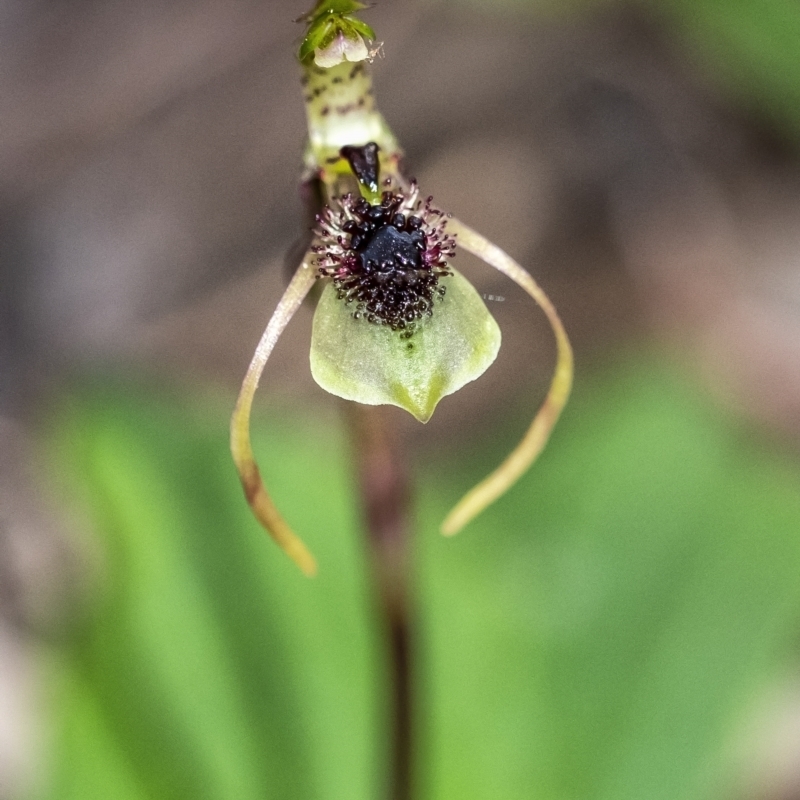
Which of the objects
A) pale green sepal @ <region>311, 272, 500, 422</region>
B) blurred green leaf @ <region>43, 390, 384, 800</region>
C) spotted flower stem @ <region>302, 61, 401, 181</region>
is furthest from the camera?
blurred green leaf @ <region>43, 390, 384, 800</region>

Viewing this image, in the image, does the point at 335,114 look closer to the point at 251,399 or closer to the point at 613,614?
the point at 251,399

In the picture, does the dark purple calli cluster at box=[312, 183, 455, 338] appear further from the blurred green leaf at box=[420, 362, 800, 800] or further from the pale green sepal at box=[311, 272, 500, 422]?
the blurred green leaf at box=[420, 362, 800, 800]

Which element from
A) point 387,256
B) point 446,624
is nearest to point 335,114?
point 387,256

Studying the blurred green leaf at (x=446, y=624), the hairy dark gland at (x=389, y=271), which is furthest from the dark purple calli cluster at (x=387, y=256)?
the blurred green leaf at (x=446, y=624)

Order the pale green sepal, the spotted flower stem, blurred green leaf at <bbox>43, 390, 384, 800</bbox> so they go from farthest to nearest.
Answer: blurred green leaf at <bbox>43, 390, 384, 800</bbox> < the spotted flower stem < the pale green sepal

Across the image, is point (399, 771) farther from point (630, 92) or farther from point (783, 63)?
point (630, 92)

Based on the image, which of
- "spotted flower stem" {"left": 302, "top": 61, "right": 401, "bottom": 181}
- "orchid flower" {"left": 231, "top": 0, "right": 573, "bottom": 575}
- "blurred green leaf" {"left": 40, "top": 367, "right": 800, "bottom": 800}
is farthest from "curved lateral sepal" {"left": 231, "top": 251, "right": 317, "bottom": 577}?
"blurred green leaf" {"left": 40, "top": 367, "right": 800, "bottom": 800}

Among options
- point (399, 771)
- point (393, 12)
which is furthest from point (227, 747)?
point (393, 12)
